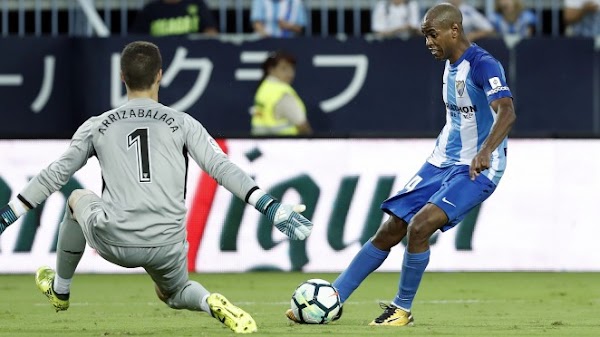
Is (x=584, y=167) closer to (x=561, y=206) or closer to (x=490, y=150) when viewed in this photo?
(x=561, y=206)

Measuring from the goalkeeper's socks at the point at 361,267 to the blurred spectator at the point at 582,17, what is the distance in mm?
7216

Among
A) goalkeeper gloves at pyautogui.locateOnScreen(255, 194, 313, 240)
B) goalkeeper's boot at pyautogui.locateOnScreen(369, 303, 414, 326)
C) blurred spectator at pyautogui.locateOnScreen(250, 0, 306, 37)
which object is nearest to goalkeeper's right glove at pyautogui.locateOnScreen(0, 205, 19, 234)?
goalkeeper gloves at pyautogui.locateOnScreen(255, 194, 313, 240)

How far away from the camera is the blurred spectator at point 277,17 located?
47.2 ft

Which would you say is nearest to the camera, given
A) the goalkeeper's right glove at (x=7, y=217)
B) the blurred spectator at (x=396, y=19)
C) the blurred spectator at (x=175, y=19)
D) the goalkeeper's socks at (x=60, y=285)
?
the goalkeeper's right glove at (x=7, y=217)

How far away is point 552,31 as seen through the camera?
49.5ft

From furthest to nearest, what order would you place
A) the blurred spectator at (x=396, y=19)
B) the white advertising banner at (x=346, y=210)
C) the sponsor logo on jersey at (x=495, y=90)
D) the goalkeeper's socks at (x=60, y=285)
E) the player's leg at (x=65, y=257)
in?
the blurred spectator at (x=396, y=19) → the white advertising banner at (x=346, y=210) → the sponsor logo on jersey at (x=495, y=90) → the goalkeeper's socks at (x=60, y=285) → the player's leg at (x=65, y=257)

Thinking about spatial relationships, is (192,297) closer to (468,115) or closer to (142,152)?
(142,152)

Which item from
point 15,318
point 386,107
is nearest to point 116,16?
point 386,107

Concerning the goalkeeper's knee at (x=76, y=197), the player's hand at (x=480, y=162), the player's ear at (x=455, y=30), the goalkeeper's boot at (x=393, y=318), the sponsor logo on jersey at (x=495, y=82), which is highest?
the player's ear at (x=455, y=30)

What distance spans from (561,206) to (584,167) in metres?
0.39

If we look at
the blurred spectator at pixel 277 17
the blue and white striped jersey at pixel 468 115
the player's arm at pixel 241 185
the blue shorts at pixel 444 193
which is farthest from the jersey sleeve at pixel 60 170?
the blurred spectator at pixel 277 17

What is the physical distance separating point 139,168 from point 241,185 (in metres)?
0.51

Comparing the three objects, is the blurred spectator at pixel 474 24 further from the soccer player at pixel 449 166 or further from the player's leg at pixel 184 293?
the player's leg at pixel 184 293

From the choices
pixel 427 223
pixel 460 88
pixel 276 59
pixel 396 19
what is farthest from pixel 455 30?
pixel 396 19
